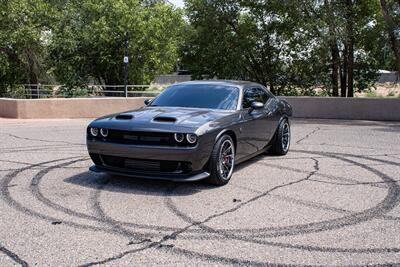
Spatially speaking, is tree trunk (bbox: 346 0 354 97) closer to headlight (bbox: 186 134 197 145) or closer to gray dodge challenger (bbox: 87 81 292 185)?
gray dodge challenger (bbox: 87 81 292 185)

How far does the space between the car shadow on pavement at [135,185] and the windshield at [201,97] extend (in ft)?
4.17

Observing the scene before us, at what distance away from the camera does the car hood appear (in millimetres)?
5938

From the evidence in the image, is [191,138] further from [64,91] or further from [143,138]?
[64,91]

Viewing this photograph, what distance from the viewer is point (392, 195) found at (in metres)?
5.95

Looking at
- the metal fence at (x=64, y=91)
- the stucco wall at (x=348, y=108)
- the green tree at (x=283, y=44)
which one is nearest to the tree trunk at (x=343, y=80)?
the green tree at (x=283, y=44)

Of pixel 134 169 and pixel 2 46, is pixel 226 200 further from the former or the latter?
pixel 2 46

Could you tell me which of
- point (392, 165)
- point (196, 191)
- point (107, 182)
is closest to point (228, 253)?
point (196, 191)

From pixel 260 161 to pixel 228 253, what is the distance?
423 cm

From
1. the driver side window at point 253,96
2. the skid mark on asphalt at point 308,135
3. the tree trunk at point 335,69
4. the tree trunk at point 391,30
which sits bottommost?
the skid mark on asphalt at point 308,135

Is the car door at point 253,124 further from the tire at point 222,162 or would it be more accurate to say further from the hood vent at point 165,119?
the hood vent at point 165,119

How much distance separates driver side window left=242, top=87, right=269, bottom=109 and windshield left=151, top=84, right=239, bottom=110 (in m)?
0.19

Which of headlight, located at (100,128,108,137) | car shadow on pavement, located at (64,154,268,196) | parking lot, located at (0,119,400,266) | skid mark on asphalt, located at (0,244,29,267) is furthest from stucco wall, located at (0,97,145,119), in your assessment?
skid mark on asphalt, located at (0,244,29,267)

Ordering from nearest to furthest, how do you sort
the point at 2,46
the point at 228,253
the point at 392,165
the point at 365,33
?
the point at 228,253
the point at 392,165
the point at 365,33
the point at 2,46

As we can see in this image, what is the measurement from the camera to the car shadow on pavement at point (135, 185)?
19.7 ft
